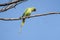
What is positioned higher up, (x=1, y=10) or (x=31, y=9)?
(x=1, y=10)

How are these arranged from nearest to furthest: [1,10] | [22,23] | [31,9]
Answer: [1,10] → [22,23] → [31,9]

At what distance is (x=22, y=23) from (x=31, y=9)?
37 centimetres

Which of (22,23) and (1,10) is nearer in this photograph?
(1,10)

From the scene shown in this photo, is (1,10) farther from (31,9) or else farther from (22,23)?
(31,9)

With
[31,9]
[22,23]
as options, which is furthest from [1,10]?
[31,9]

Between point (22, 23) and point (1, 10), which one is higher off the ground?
point (1, 10)

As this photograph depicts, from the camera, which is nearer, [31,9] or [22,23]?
[22,23]

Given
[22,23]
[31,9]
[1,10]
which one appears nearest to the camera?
[1,10]

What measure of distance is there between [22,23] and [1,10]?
300 mm

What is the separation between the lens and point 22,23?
93 cm

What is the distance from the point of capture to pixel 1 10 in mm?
655

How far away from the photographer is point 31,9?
1.26 meters

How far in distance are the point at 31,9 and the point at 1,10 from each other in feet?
2.08
